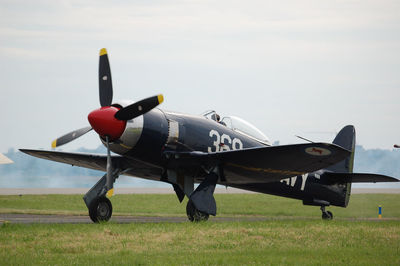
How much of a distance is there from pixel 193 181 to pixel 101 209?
3.13m

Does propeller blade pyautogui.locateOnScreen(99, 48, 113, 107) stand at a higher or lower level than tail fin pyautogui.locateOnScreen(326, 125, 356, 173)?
higher

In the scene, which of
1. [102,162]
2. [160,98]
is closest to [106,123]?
[160,98]

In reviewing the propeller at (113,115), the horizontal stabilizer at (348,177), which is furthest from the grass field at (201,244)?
the horizontal stabilizer at (348,177)

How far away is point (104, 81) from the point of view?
17.3 meters

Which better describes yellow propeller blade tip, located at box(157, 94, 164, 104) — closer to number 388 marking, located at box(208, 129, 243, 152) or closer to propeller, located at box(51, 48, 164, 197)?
propeller, located at box(51, 48, 164, 197)

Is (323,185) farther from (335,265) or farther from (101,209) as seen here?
(335,265)

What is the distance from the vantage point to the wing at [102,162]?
19094mm

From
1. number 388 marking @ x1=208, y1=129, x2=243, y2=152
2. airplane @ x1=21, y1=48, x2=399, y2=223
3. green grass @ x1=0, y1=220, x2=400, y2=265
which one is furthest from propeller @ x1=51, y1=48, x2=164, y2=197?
number 388 marking @ x1=208, y1=129, x2=243, y2=152

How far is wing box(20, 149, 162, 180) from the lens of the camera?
19.1 meters

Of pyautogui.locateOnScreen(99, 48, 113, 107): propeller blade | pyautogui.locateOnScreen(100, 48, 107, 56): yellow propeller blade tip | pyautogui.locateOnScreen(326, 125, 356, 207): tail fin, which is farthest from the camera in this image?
pyautogui.locateOnScreen(326, 125, 356, 207): tail fin

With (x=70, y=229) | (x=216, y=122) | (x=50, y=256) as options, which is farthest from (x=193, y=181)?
(x=50, y=256)

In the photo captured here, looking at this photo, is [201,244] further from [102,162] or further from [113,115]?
[102,162]

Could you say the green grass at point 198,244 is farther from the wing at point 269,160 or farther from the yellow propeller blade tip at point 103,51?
the yellow propeller blade tip at point 103,51

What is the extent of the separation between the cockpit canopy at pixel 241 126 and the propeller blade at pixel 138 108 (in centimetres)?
345
